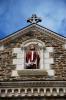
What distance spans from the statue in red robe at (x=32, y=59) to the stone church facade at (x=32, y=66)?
93 millimetres

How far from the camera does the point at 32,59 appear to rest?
12.7 meters

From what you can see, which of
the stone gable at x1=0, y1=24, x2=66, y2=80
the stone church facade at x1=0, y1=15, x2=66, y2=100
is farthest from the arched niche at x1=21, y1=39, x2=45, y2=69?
the stone gable at x1=0, y1=24, x2=66, y2=80

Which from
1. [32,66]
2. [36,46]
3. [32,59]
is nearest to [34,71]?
[32,66]

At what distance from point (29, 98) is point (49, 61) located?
6.20ft

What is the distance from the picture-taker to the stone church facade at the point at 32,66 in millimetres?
11352

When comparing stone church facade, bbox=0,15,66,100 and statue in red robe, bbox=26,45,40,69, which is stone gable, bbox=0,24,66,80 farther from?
statue in red robe, bbox=26,45,40,69

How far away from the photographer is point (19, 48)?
43.0 feet

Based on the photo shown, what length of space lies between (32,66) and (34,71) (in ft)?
1.36

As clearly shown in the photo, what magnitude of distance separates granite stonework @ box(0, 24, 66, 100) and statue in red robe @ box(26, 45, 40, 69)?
1.27 feet

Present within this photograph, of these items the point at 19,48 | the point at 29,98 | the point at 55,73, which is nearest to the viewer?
the point at 29,98

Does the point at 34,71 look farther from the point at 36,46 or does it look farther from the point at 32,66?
the point at 36,46

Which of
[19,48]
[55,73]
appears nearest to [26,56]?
[19,48]

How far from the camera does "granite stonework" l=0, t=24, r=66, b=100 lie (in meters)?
11.6

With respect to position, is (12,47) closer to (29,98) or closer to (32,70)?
(32,70)
